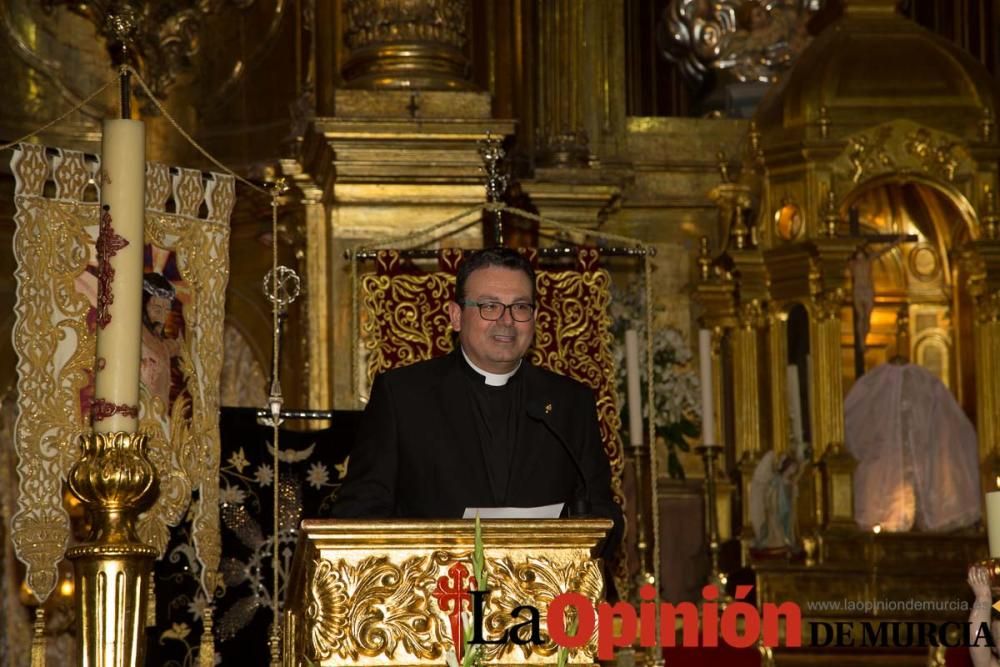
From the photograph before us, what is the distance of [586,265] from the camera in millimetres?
8359

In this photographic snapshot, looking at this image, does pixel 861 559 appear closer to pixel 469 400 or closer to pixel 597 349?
pixel 597 349

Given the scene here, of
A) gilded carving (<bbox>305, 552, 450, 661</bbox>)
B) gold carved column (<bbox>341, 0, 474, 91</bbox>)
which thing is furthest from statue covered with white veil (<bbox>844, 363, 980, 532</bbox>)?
gilded carving (<bbox>305, 552, 450, 661</bbox>)

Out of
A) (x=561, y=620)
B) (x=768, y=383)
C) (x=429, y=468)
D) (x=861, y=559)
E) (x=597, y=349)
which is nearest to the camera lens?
(x=561, y=620)

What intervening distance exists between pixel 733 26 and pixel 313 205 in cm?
267

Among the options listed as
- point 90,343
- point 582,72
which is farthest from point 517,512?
point 582,72

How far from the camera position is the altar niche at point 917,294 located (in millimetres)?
9789

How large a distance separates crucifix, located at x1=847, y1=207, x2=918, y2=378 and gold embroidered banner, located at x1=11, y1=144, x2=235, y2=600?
10.2 feet

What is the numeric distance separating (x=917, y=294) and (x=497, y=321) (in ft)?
16.8

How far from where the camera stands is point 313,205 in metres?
9.96

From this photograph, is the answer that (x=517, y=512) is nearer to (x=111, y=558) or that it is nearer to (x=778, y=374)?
(x=111, y=558)

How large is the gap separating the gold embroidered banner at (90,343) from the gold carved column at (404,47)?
1.93 metres

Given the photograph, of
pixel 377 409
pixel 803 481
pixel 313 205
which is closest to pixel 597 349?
pixel 803 481

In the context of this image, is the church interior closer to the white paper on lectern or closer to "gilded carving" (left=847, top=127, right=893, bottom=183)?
"gilded carving" (left=847, top=127, right=893, bottom=183)

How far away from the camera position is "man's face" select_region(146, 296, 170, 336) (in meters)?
7.61
